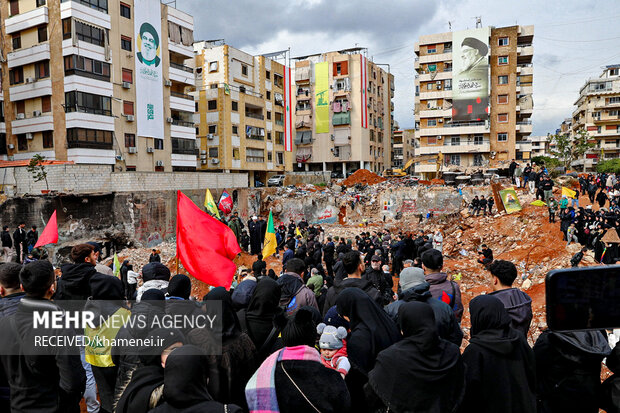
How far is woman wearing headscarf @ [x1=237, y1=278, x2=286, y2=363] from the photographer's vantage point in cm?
378

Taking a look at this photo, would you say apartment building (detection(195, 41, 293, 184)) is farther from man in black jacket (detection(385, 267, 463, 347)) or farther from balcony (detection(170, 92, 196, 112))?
man in black jacket (detection(385, 267, 463, 347))

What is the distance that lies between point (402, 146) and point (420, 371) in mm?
83708

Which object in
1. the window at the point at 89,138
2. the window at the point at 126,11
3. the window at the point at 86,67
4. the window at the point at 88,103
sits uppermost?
the window at the point at 126,11

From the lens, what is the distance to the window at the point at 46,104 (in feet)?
84.3

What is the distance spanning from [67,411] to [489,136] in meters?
46.3

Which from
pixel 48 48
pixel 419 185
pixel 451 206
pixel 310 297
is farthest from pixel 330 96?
pixel 310 297

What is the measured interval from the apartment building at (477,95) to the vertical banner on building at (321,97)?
12.8m

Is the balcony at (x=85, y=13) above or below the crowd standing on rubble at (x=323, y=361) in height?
above

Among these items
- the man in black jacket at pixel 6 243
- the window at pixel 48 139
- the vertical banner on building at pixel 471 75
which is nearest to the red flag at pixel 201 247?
the man in black jacket at pixel 6 243

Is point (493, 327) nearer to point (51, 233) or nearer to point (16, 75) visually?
point (51, 233)

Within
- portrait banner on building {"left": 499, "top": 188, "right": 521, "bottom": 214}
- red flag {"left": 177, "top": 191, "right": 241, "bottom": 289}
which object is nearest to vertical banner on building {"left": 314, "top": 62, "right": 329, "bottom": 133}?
portrait banner on building {"left": 499, "top": 188, "right": 521, "bottom": 214}

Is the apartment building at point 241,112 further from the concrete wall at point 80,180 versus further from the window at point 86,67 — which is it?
the concrete wall at point 80,180

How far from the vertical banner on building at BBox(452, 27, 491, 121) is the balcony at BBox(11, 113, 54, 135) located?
121 feet

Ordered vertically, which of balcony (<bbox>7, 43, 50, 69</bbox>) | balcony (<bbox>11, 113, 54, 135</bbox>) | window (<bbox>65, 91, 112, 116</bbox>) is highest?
balcony (<bbox>7, 43, 50, 69</bbox>)
